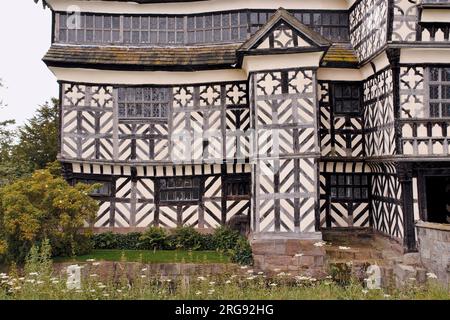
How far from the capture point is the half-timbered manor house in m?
12.2

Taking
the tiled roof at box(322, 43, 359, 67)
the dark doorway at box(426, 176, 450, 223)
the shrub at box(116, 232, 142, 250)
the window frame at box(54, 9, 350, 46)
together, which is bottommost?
the shrub at box(116, 232, 142, 250)

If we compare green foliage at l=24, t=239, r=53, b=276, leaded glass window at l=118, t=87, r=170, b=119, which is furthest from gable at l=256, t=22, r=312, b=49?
green foliage at l=24, t=239, r=53, b=276

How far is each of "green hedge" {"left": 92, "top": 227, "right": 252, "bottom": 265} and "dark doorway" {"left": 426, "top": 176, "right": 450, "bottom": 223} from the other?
279 inches

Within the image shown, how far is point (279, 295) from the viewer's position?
568cm

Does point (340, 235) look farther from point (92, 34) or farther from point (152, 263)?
point (92, 34)

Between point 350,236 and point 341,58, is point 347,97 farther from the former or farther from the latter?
point 350,236

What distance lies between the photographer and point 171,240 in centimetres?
1333

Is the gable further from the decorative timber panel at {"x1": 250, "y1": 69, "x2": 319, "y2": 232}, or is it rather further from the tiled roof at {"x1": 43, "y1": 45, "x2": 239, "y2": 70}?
the tiled roof at {"x1": 43, "y1": 45, "x2": 239, "y2": 70}

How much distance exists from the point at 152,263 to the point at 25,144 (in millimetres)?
12330

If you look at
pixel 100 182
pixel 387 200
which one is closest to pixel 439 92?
pixel 387 200

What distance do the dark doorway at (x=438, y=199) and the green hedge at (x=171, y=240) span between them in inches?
279

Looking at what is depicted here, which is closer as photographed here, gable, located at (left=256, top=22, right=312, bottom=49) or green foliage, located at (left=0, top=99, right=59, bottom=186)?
gable, located at (left=256, top=22, right=312, bottom=49)

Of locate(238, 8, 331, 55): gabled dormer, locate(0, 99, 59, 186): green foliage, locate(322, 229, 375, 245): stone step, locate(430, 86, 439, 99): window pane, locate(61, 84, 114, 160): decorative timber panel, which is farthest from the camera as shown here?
locate(0, 99, 59, 186): green foliage

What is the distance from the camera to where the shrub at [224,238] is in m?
13.0
